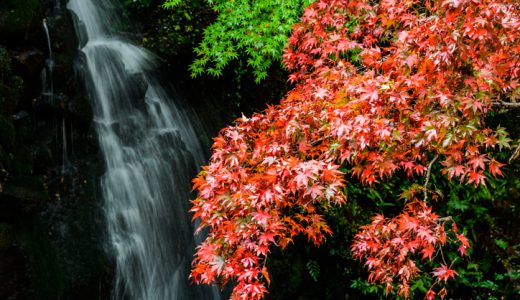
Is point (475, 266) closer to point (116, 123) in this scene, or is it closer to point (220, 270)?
point (220, 270)

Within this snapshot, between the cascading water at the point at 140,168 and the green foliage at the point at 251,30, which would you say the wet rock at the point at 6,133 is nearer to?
the cascading water at the point at 140,168

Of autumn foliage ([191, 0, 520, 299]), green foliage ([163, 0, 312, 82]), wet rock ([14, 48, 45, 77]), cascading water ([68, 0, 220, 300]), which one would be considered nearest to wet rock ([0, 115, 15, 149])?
wet rock ([14, 48, 45, 77])

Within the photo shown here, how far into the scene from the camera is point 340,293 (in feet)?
24.5

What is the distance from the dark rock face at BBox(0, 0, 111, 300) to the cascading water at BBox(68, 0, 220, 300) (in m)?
0.43

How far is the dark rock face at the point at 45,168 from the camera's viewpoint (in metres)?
4.53

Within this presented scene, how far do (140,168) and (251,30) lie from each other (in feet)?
9.59

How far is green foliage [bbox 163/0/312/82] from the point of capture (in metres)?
6.81

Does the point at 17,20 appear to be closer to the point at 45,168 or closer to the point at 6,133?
the point at 6,133

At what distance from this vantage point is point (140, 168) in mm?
6613

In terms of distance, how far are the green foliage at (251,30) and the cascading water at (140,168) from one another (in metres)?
1.18

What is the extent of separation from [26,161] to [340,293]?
5.55m

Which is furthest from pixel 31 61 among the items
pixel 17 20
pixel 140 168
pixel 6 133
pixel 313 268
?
pixel 313 268

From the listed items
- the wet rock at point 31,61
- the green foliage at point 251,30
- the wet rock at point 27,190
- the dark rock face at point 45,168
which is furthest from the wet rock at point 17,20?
the green foliage at point 251,30

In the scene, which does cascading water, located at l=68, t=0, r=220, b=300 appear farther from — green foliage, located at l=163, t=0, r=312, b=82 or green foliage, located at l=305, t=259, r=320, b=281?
green foliage, located at l=305, t=259, r=320, b=281
